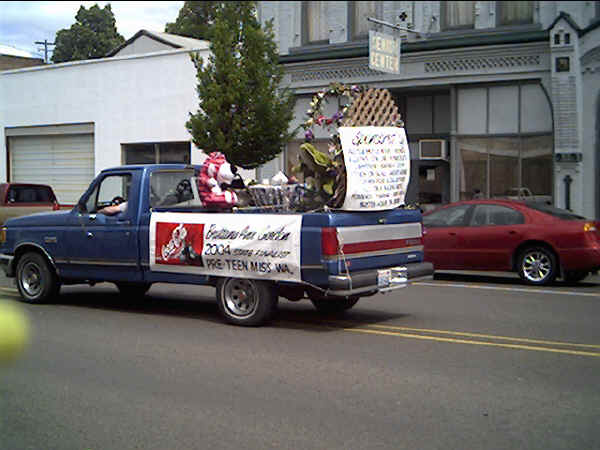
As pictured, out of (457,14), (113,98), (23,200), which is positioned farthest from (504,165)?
(113,98)

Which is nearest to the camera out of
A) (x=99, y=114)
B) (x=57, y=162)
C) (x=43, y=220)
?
(x=43, y=220)

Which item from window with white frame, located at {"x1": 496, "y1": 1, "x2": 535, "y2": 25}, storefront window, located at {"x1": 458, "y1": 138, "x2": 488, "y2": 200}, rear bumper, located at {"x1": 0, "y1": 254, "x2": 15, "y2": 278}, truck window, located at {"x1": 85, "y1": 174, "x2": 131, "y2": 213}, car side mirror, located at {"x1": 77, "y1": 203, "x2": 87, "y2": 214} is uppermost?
window with white frame, located at {"x1": 496, "y1": 1, "x2": 535, "y2": 25}

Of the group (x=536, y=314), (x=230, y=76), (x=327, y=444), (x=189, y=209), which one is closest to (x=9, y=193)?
(x=230, y=76)

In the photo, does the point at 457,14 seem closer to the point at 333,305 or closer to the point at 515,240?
the point at 515,240

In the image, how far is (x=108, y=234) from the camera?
9.92 meters

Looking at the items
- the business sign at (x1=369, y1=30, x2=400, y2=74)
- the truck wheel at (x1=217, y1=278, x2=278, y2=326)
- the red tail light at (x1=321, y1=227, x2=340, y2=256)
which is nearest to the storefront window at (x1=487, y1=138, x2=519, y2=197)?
the business sign at (x1=369, y1=30, x2=400, y2=74)

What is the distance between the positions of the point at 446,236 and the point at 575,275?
7.88 feet

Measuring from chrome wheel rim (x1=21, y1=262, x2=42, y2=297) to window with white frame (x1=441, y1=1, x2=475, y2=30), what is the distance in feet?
49.2

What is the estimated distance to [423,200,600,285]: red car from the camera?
1270cm

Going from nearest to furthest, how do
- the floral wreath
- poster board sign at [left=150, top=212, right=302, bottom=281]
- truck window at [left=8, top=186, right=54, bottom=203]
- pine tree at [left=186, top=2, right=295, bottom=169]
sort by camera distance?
poster board sign at [left=150, top=212, right=302, bottom=281], the floral wreath, truck window at [left=8, top=186, right=54, bottom=203], pine tree at [left=186, top=2, right=295, bottom=169]

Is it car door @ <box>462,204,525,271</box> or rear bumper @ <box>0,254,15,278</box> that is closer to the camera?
rear bumper @ <box>0,254,15,278</box>

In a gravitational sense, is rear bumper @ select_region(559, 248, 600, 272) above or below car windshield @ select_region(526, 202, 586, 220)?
Result: below

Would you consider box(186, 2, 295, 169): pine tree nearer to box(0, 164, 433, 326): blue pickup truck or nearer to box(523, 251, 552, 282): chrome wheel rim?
box(523, 251, 552, 282): chrome wheel rim

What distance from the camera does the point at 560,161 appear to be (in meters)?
19.4
